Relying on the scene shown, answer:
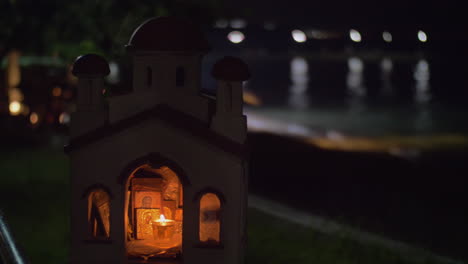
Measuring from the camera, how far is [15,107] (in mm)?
22719

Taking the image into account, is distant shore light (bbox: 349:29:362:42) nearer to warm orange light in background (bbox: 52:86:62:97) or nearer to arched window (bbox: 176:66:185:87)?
arched window (bbox: 176:66:185:87)

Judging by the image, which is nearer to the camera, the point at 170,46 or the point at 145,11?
the point at 170,46

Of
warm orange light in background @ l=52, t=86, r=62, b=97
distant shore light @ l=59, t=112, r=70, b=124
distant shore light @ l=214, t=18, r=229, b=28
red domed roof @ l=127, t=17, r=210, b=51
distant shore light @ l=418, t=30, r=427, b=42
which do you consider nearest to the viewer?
red domed roof @ l=127, t=17, r=210, b=51

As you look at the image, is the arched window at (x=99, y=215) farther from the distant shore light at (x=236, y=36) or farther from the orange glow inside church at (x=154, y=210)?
the distant shore light at (x=236, y=36)

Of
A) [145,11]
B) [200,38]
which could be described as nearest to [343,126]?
[145,11]

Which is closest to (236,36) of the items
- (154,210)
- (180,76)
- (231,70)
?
(180,76)

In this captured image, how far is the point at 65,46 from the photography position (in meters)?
23.0

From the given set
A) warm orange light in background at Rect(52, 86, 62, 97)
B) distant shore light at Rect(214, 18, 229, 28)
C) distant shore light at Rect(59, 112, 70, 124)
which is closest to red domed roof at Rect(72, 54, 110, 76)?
distant shore light at Rect(214, 18, 229, 28)

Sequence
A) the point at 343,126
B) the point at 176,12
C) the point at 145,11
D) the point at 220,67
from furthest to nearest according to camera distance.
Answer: the point at 343,126
the point at 176,12
the point at 145,11
the point at 220,67

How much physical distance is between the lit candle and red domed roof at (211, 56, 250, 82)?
7.44 ft

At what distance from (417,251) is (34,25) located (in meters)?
17.5

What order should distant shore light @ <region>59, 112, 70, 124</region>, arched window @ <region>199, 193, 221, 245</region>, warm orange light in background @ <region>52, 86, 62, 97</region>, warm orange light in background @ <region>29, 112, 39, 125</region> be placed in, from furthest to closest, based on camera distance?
1. warm orange light in background @ <region>29, 112, 39, 125</region>
2. distant shore light @ <region>59, 112, 70, 124</region>
3. warm orange light in background @ <region>52, 86, 62, 97</region>
4. arched window @ <region>199, 193, 221, 245</region>

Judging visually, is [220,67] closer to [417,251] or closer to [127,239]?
[127,239]

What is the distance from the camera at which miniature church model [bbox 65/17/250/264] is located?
7570mm
